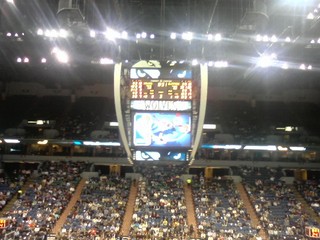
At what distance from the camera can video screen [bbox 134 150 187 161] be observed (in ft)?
26.8

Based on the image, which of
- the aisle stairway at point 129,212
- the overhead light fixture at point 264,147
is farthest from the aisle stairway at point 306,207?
the aisle stairway at point 129,212

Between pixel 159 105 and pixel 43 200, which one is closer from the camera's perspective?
pixel 159 105

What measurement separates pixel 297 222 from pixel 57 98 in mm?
23344

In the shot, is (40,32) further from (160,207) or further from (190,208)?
(190,208)

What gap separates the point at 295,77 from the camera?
35.3 metres

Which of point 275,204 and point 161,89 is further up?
point 161,89

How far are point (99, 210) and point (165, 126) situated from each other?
19605 millimetres

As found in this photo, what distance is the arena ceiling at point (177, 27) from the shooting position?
585 inches

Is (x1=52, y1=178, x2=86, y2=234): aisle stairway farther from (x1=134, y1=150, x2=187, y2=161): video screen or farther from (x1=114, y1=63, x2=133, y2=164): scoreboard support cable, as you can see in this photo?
(x1=114, y1=63, x2=133, y2=164): scoreboard support cable

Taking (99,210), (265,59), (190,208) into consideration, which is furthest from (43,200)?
→ (265,59)

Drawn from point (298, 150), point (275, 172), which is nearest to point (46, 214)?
point (275, 172)

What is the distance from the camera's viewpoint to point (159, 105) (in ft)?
26.7

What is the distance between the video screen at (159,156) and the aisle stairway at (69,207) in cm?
1780

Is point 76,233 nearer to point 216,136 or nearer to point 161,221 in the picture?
point 161,221
